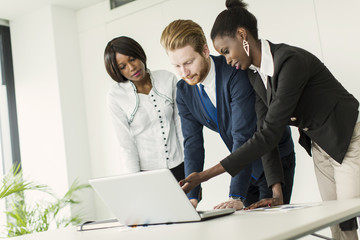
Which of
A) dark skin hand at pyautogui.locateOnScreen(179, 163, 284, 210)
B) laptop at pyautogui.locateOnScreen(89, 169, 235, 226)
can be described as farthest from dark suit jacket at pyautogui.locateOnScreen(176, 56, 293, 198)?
laptop at pyautogui.locateOnScreen(89, 169, 235, 226)

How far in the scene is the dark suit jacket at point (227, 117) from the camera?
83.4 inches

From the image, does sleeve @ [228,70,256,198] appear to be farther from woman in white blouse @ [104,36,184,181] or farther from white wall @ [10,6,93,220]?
white wall @ [10,6,93,220]

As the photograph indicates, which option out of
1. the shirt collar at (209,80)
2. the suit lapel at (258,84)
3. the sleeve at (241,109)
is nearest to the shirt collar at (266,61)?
the suit lapel at (258,84)

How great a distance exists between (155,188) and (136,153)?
1295mm

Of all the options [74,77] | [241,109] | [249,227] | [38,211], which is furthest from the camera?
[74,77]

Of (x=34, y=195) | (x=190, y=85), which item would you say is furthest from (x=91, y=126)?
(x=190, y=85)

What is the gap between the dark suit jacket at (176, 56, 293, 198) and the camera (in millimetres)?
2117

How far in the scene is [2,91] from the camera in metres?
5.28

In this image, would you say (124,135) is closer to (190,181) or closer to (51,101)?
(190,181)

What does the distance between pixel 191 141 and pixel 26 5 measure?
3.40 m

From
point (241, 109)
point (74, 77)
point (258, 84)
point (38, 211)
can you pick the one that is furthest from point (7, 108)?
point (258, 84)

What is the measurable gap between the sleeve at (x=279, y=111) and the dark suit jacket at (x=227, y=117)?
0.23m

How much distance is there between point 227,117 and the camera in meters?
2.26

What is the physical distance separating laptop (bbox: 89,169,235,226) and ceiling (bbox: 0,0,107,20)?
3.79 metres
